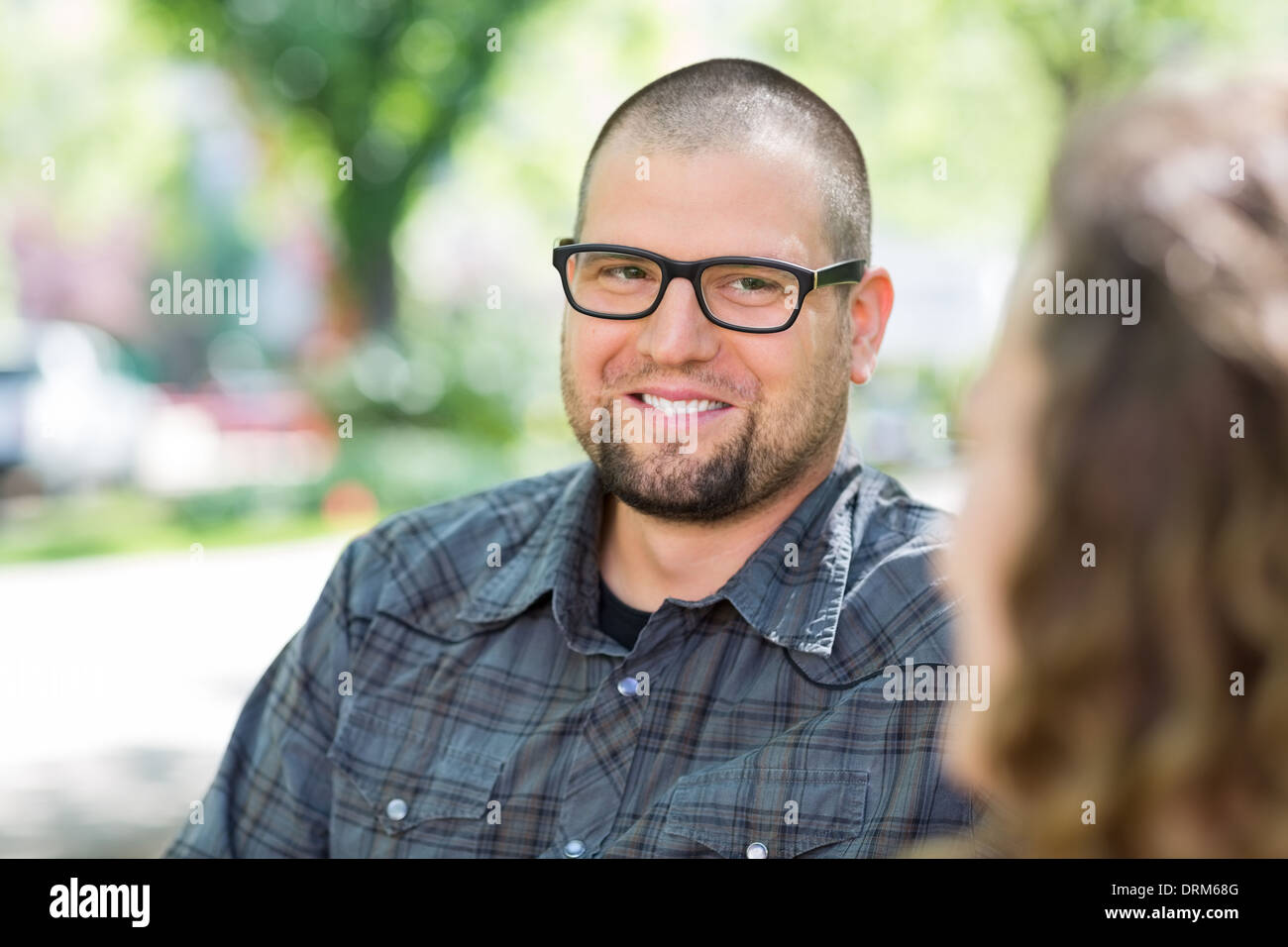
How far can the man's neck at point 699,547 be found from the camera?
8.66ft

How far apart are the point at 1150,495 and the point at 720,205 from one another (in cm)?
157

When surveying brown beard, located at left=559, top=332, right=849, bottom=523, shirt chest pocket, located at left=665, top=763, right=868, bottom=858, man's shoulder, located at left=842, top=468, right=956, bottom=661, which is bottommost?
shirt chest pocket, located at left=665, top=763, right=868, bottom=858

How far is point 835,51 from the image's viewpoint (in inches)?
679

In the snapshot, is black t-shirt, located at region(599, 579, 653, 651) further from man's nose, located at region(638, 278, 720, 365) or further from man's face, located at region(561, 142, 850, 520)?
man's nose, located at region(638, 278, 720, 365)

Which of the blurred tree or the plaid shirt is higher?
the blurred tree

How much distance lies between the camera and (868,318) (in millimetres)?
2861

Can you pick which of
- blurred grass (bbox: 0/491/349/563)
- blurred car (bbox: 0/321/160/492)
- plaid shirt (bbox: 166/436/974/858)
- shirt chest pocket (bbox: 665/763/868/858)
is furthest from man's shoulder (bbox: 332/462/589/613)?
blurred car (bbox: 0/321/160/492)

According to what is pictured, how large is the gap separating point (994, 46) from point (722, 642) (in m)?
16.2

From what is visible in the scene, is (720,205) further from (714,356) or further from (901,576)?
(901,576)

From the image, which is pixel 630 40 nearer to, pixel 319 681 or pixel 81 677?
pixel 81 677

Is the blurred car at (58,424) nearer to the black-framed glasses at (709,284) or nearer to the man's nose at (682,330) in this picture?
the black-framed glasses at (709,284)

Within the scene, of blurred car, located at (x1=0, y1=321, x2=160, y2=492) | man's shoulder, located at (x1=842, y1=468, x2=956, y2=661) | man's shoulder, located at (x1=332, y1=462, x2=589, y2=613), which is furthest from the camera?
blurred car, located at (x1=0, y1=321, x2=160, y2=492)

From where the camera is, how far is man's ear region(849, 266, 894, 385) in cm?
282
